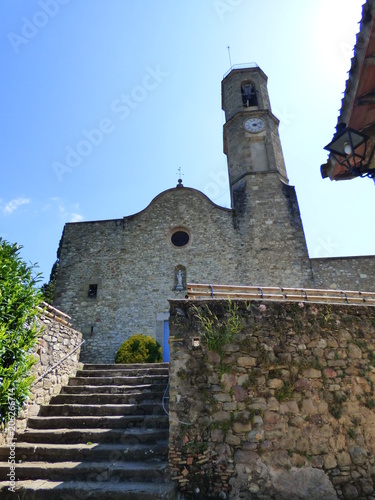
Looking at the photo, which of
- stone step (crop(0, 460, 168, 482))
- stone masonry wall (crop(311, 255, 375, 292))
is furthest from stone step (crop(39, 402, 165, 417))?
stone masonry wall (crop(311, 255, 375, 292))

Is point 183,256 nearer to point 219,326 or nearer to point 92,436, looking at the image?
point 219,326

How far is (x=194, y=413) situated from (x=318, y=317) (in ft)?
7.55

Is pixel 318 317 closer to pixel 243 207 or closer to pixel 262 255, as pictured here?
pixel 262 255

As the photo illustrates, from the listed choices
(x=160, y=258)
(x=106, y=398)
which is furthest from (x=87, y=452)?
(x=160, y=258)

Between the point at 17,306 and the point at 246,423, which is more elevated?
the point at 17,306

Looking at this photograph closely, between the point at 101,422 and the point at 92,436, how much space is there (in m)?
0.32

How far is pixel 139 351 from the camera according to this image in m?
9.43

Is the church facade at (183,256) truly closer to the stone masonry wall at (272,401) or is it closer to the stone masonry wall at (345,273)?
the stone masonry wall at (345,273)

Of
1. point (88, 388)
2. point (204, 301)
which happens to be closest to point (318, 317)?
point (204, 301)

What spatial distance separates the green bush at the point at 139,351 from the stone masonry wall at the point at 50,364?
2884mm

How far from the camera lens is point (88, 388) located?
5867 mm

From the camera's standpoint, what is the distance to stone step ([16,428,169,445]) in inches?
172

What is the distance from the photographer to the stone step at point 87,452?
13.3ft

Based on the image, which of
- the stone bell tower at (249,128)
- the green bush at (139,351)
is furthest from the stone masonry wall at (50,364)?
the stone bell tower at (249,128)
